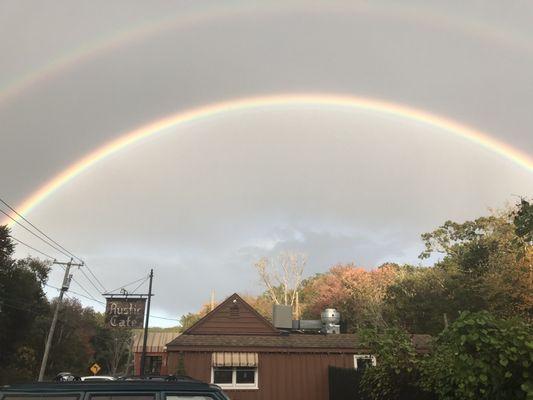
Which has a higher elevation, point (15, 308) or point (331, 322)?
point (15, 308)

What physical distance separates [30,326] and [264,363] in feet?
116

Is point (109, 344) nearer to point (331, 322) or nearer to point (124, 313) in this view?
point (124, 313)

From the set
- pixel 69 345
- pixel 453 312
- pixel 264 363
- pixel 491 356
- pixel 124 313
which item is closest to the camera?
pixel 491 356

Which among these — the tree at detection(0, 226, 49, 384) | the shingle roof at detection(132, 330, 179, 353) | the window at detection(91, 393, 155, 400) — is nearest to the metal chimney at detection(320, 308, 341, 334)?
the shingle roof at detection(132, 330, 179, 353)

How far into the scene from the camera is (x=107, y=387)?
16.0ft

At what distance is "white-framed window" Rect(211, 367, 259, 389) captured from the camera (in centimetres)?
2225

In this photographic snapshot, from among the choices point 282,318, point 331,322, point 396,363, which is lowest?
point 396,363

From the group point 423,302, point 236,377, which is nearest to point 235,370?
point 236,377

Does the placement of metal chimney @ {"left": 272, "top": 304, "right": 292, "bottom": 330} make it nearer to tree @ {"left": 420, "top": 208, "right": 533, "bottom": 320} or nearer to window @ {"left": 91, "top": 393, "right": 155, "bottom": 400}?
tree @ {"left": 420, "top": 208, "right": 533, "bottom": 320}

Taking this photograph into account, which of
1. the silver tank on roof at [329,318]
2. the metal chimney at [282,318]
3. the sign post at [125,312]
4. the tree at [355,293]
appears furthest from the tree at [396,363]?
the tree at [355,293]

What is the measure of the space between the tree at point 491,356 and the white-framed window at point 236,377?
1829cm

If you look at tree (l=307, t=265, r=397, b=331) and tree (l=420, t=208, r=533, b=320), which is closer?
tree (l=420, t=208, r=533, b=320)

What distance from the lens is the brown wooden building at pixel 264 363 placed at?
22.2 meters

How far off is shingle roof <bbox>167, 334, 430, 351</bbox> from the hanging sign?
11023 millimetres
